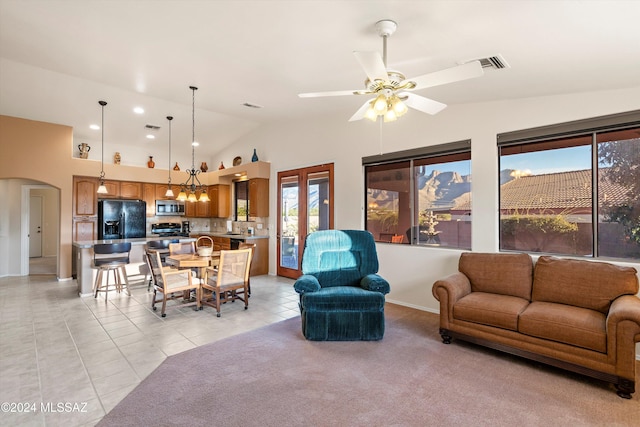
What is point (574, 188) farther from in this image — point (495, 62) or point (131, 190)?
point (131, 190)

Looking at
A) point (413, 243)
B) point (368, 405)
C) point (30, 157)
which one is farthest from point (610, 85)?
point (30, 157)

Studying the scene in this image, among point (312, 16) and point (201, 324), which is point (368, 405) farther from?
point (312, 16)

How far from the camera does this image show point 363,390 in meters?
2.41

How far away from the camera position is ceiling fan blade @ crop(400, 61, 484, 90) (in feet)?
6.62

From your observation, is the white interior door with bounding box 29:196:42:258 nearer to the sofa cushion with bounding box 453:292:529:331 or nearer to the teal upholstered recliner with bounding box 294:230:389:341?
the teal upholstered recliner with bounding box 294:230:389:341

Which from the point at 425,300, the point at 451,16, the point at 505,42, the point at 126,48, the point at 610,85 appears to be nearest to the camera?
the point at 451,16

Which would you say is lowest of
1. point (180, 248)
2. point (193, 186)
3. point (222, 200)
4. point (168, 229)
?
point (180, 248)

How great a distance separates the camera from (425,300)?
173 inches

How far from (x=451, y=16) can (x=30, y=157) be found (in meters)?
7.39

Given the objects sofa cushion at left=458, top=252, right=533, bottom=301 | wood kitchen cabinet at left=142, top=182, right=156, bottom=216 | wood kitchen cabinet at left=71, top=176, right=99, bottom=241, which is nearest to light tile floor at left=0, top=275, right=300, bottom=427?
wood kitchen cabinet at left=71, top=176, right=99, bottom=241

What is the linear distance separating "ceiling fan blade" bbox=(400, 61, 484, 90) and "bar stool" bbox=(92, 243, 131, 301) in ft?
16.2

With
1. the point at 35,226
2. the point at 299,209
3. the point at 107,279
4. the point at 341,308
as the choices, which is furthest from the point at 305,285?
the point at 35,226

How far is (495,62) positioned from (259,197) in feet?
16.8

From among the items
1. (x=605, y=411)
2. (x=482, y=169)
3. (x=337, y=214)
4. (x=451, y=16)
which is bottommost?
(x=605, y=411)
